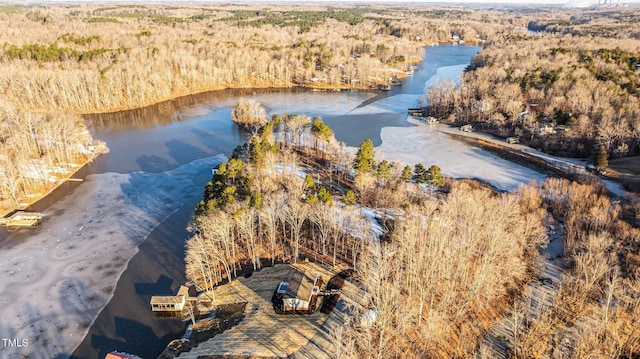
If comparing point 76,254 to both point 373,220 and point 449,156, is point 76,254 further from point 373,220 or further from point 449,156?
point 449,156

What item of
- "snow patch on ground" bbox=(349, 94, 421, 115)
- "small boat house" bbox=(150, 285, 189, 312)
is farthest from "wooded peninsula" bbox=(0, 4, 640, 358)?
"snow patch on ground" bbox=(349, 94, 421, 115)

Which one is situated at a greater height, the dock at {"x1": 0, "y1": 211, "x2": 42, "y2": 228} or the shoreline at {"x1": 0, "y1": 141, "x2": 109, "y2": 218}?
the shoreline at {"x1": 0, "y1": 141, "x2": 109, "y2": 218}

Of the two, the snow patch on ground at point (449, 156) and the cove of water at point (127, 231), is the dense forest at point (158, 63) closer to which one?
the cove of water at point (127, 231)

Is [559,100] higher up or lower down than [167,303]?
higher up

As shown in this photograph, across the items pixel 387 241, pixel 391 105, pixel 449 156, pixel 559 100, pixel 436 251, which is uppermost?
pixel 559 100

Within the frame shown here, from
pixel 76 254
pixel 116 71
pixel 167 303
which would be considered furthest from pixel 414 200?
pixel 116 71

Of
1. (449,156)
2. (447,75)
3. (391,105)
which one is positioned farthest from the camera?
(447,75)

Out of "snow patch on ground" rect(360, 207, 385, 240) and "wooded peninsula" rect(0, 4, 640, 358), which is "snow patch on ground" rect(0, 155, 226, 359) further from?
"snow patch on ground" rect(360, 207, 385, 240)
